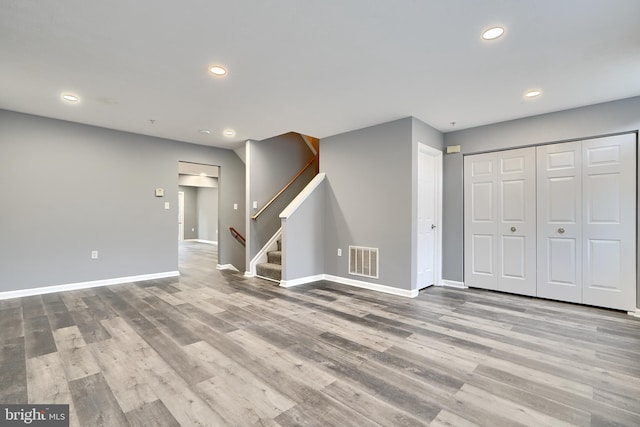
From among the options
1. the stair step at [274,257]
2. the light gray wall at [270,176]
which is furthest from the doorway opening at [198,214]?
the stair step at [274,257]

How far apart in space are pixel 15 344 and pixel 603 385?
453 cm

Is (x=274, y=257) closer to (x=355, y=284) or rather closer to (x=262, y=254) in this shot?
(x=262, y=254)

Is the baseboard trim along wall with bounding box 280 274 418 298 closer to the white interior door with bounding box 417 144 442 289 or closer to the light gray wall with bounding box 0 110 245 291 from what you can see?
the white interior door with bounding box 417 144 442 289

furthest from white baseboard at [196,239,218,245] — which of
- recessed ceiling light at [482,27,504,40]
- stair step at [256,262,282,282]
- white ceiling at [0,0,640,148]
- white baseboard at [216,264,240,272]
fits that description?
recessed ceiling light at [482,27,504,40]

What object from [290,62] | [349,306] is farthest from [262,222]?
[290,62]

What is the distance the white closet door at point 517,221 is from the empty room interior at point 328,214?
3 cm

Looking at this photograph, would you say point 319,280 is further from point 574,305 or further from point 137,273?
point 574,305

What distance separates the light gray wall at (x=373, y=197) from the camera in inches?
162

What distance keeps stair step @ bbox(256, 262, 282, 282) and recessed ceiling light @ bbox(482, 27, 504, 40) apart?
399 cm

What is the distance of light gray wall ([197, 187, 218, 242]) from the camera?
1178 cm

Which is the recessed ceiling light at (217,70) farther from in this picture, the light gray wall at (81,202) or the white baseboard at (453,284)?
the white baseboard at (453,284)

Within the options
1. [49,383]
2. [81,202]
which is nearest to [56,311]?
[81,202]

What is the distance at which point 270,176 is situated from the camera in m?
5.84

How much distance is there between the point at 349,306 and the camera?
3.60 m
